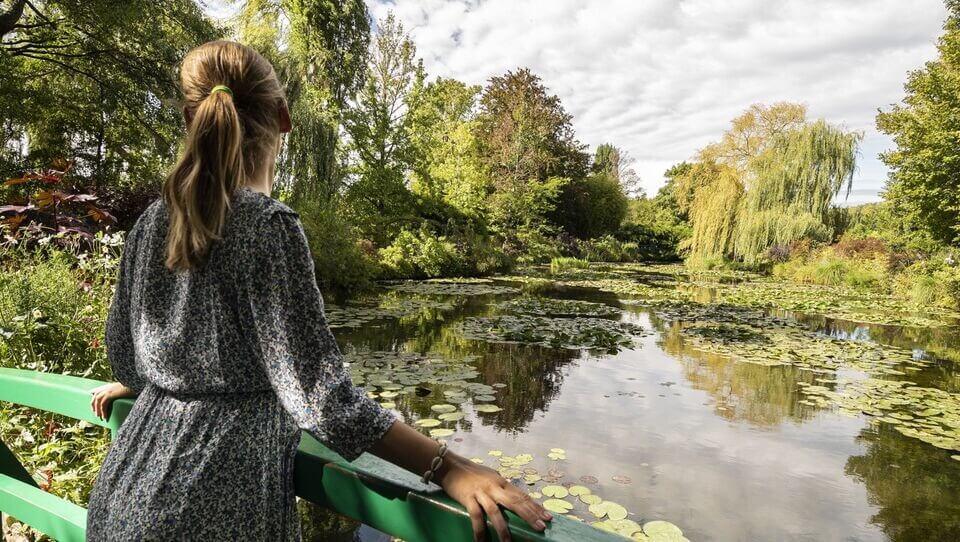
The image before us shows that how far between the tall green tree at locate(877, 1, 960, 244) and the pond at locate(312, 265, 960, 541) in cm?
635

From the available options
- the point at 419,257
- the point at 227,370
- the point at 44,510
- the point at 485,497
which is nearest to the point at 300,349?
the point at 227,370

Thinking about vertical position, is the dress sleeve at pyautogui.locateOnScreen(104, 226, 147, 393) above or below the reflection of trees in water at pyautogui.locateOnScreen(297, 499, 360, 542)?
above

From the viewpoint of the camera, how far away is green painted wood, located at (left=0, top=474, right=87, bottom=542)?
3.23 ft

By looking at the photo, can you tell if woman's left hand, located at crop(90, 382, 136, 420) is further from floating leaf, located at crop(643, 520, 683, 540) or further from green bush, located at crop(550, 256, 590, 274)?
green bush, located at crop(550, 256, 590, 274)

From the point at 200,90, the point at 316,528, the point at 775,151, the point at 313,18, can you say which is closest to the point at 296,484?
the point at 200,90

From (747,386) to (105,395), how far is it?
5.94 meters

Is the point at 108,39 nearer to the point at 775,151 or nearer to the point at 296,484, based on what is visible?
the point at 296,484

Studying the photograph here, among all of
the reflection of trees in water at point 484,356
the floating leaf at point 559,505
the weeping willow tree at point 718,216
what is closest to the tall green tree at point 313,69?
the reflection of trees in water at point 484,356

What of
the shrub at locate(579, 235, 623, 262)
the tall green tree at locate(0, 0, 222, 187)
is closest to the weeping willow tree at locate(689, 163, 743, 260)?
the shrub at locate(579, 235, 623, 262)

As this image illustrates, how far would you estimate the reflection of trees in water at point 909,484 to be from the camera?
117 inches

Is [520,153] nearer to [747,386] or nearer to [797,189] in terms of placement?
[797,189]

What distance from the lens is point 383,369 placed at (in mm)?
5492

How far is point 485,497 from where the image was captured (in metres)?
0.64

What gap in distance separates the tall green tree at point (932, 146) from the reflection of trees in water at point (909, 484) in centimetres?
1232
